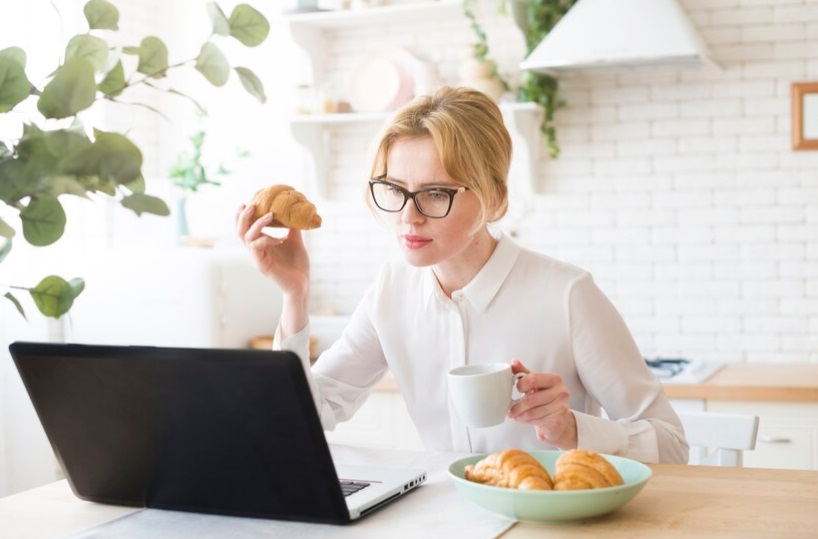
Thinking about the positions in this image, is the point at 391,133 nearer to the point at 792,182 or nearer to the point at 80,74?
the point at 80,74

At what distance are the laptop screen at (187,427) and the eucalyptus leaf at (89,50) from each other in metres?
0.44

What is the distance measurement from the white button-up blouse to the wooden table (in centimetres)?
29

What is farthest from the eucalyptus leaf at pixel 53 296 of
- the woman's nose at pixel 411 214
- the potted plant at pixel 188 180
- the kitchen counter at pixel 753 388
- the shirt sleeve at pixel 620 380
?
the potted plant at pixel 188 180

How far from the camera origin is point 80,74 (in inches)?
33.0

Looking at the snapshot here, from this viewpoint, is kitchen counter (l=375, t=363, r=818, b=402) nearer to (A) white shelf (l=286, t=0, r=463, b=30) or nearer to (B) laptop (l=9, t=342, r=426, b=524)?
(A) white shelf (l=286, t=0, r=463, b=30)

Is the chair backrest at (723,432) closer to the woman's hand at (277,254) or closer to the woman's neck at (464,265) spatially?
the woman's neck at (464,265)

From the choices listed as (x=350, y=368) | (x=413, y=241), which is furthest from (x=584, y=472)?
(x=350, y=368)

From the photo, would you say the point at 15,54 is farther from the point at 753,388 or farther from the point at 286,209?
the point at 753,388

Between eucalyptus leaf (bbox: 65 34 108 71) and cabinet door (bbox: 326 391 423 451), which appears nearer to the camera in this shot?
eucalyptus leaf (bbox: 65 34 108 71)

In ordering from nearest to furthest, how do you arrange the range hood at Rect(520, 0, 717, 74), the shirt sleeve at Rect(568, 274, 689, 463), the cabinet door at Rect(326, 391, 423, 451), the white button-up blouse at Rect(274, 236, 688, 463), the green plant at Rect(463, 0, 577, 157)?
the shirt sleeve at Rect(568, 274, 689, 463) < the white button-up blouse at Rect(274, 236, 688, 463) < the range hood at Rect(520, 0, 717, 74) < the cabinet door at Rect(326, 391, 423, 451) < the green plant at Rect(463, 0, 577, 157)

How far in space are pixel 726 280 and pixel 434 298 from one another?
2.07 m

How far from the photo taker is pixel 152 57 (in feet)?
3.26

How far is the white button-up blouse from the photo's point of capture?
198 centimetres

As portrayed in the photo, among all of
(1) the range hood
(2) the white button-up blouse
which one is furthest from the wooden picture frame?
(2) the white button-up blouse
